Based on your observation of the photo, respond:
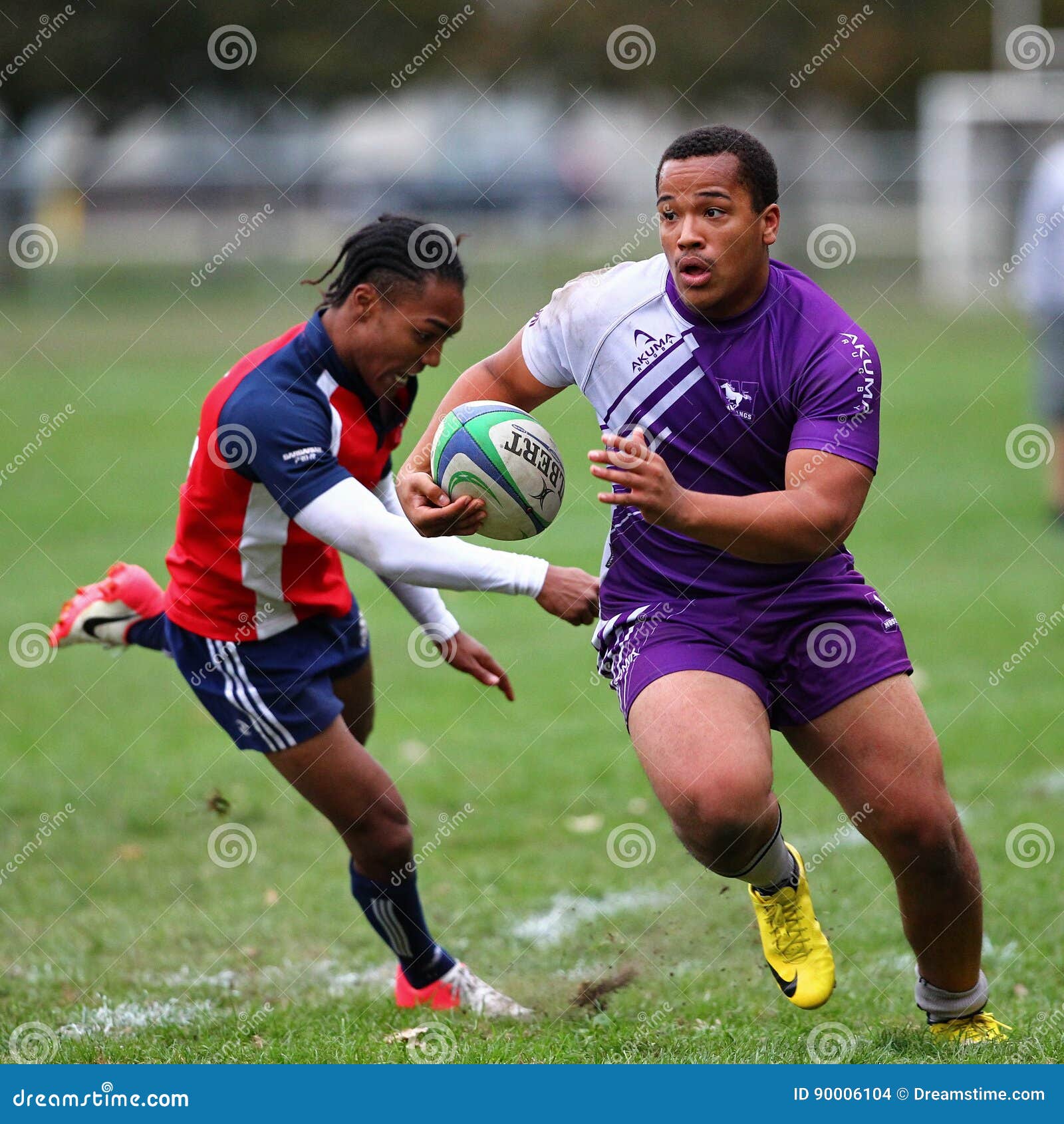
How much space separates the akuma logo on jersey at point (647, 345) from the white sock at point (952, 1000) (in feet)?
6.09

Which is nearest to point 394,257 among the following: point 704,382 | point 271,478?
point 271,478

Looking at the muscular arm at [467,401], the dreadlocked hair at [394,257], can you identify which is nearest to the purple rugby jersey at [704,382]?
the muscular arm at [467,401]

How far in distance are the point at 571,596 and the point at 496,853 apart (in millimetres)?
2455

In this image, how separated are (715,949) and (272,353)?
2573 mm

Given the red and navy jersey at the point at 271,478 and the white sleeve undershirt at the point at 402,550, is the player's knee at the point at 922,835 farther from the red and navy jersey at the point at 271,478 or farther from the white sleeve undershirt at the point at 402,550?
the red and navy jersey at the point at 271,478

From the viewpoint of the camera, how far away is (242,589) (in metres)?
4.61

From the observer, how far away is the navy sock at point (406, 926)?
482cm

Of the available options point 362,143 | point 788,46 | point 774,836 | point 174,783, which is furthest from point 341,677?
point 362,143

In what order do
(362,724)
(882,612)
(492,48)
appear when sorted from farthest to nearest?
(492,48) → (362,724) → (882,612)

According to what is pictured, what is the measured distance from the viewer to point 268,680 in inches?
180

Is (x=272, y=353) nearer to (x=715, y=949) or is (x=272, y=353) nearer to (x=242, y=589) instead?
(x=242, y=589)

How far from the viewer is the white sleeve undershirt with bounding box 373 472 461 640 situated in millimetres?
4910

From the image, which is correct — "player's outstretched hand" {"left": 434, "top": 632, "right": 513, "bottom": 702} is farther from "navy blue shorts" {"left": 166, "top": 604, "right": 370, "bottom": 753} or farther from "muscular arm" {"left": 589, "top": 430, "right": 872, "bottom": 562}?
"muscular arm" {"left": 589, "top": 430, "right": 872, "bottom": 562}

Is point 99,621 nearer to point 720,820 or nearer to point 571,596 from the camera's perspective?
point 571,596
